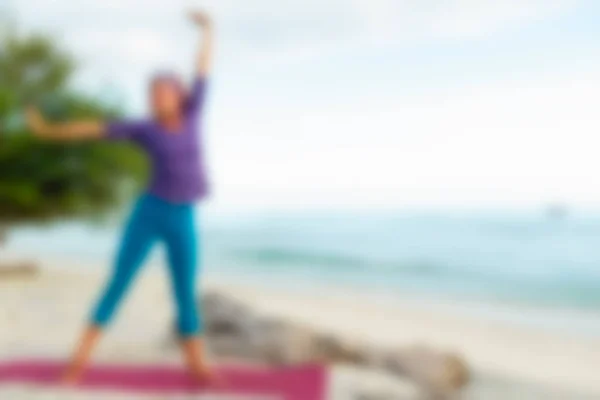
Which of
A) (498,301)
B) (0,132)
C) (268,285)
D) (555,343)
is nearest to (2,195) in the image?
(0,132)

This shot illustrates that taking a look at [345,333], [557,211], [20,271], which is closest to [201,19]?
[345,333]

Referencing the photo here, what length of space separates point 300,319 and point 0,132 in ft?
3.83

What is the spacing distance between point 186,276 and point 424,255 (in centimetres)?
85

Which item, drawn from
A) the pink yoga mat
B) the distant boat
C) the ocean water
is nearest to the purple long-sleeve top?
the ocean water

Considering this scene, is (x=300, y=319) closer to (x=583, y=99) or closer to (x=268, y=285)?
(x=268, y=285)

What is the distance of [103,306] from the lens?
1667mm

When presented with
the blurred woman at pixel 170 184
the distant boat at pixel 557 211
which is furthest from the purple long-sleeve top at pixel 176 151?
the distant boat at pixel 557 211

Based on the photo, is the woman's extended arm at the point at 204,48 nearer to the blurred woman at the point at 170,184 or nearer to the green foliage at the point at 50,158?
the blurred woman at the point at 170,184

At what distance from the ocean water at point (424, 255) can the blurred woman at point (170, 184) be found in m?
0.22

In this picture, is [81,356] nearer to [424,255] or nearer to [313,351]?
[313,351]

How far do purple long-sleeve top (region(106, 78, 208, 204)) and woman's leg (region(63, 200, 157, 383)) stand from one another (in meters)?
0.07

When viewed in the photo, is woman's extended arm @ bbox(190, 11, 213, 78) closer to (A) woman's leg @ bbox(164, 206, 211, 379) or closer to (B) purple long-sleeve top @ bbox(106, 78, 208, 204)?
(B) purple long-sleeve top @ bbox(106, 78, 208, 204)

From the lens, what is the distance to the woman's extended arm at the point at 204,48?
62.6 inches

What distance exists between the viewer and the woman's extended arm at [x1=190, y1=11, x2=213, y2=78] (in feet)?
5.21
